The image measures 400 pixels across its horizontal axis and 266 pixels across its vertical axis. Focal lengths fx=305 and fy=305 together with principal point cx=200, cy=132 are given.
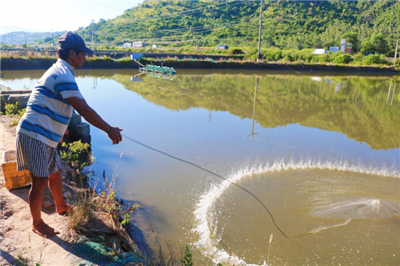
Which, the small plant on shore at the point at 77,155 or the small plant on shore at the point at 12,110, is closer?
the small plant on shore at the point at 77,155

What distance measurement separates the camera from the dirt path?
1982 mm

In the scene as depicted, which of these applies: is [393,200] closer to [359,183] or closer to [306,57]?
[359,183]

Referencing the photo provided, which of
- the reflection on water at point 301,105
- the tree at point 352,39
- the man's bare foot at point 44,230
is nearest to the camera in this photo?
the man's bare foot at point 44,230

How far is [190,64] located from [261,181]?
19.2 m

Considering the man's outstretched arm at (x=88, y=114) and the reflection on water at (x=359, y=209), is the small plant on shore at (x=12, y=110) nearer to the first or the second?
the man's outstretched arm at (x=88, y=114)

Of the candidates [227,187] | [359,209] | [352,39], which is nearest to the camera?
[359,209]

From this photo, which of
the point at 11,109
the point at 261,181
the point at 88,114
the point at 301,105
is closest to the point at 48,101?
the point at 88,114

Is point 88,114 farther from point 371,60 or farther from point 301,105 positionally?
point 371,60

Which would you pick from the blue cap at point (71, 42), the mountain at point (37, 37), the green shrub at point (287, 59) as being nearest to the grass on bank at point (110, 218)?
the blue cap at point (71, 42)

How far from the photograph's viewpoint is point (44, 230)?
7.20 ft

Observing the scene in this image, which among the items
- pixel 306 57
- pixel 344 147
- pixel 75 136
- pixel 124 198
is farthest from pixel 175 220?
pixel 306 57

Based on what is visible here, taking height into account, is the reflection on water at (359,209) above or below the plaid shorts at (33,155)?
below

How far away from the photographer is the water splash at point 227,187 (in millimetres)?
2678

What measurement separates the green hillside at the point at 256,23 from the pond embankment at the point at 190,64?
21.3 m
